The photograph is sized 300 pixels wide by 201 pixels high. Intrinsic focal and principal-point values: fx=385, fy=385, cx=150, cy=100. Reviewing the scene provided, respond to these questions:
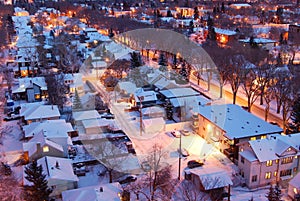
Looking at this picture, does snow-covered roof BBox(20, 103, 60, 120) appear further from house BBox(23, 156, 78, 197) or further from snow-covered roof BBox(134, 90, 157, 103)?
house BBox(23, 156, 78, 197)

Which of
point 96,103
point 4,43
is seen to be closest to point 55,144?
point 96,103

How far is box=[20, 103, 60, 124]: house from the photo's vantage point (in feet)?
56.2

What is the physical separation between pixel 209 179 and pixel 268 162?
7.20ft

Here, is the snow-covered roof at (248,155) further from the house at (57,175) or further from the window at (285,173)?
the house at (57,175)

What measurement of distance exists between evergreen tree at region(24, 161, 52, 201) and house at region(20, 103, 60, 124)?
6193 mm

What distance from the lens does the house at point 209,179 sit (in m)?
11.7

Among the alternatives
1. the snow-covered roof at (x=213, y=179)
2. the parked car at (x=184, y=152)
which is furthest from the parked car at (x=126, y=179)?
the parked car at (x=184, y=152)

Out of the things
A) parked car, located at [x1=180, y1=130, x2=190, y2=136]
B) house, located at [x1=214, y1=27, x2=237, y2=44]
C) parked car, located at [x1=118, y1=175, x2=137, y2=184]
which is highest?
house, located at [x1=214, y1=27, x2=237, y2=44]

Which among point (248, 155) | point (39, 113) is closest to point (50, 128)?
point (39, 113)

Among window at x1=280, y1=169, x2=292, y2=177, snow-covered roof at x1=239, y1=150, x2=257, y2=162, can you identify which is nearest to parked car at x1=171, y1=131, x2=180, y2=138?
snow-covered roof at x1=239, y1=150, x2=257, y2=162

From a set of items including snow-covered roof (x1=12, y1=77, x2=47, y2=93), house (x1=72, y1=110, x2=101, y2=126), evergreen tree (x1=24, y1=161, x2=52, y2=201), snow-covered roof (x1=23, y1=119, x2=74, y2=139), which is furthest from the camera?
snow-covered roof (x1=12, y1=77, x2=47, y2=93)

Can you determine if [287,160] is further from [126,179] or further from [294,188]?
[126,179]

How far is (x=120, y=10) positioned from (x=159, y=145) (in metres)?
48.7

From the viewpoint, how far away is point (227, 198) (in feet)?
38.2
